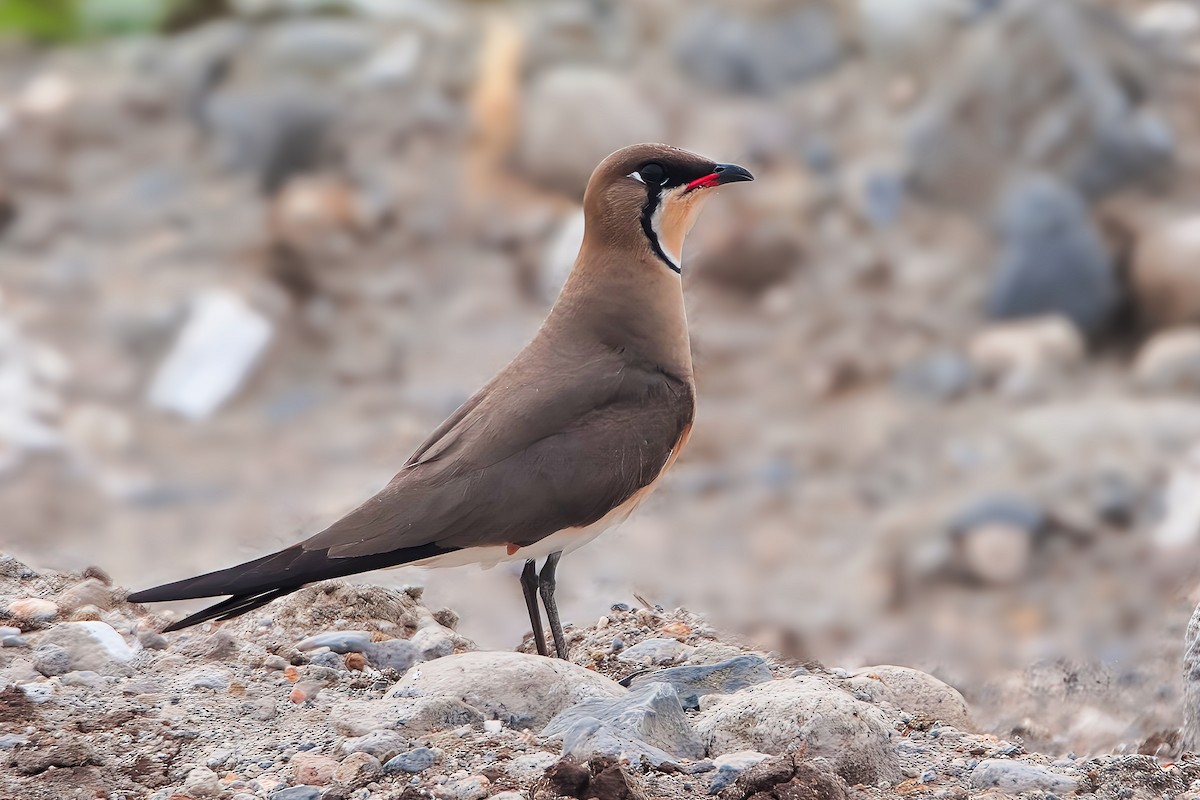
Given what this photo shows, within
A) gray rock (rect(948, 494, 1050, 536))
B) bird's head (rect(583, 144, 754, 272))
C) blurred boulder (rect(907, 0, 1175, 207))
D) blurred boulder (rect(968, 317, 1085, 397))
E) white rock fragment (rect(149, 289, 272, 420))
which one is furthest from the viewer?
blurred boulder (rect(907, 0, 1175, 207))

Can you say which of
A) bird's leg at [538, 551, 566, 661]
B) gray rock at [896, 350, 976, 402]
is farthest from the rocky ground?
gray rock at [896, 350, 976, 402]

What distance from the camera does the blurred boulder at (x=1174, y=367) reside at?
916cm

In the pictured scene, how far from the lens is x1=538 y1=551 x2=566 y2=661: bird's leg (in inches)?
190

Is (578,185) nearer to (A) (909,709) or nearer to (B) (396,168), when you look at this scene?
(B) (396,168)

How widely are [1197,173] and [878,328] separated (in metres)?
2.39

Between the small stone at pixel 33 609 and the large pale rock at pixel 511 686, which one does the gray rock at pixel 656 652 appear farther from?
the small stone at pixel 33 609

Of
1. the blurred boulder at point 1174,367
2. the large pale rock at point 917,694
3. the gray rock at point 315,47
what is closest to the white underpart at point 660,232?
the large pale rock at point 917,694

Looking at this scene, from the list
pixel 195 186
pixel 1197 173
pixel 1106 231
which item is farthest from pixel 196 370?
pixel 1197 173

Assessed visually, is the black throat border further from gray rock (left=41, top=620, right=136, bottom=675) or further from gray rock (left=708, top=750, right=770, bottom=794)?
gray rock (left=41, top=620, right=136, bottom=675)

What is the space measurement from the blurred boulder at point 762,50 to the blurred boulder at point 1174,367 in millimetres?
3247

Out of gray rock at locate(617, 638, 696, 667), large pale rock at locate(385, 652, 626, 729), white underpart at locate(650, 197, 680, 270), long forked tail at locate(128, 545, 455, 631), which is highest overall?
white underpart at locate(650, 197, 680, 270)

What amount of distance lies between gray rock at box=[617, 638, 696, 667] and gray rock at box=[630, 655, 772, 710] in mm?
210

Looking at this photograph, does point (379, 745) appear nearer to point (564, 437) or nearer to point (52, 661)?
point (52, 661)

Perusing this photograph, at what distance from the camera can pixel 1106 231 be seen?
9.91 meters
